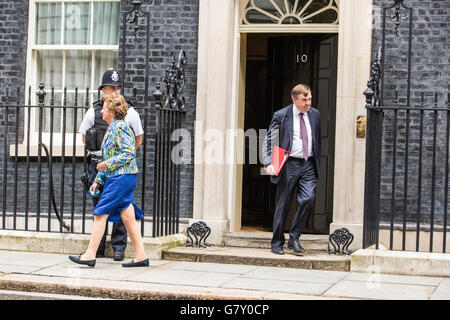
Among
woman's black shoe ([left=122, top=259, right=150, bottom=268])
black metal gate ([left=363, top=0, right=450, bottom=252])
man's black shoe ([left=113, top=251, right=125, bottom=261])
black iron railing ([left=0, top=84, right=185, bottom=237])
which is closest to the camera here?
woman's black shoe ([left=122, top=259, right=150, bottom=268])

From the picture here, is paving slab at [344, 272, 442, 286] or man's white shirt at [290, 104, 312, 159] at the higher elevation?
man's white shirt at [290, 104, 312, 159]

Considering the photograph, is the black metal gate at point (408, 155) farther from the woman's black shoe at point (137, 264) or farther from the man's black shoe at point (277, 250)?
the woman's black shoe at point (137, 264)

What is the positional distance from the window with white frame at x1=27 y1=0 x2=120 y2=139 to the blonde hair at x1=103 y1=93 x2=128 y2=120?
2683 millimetres

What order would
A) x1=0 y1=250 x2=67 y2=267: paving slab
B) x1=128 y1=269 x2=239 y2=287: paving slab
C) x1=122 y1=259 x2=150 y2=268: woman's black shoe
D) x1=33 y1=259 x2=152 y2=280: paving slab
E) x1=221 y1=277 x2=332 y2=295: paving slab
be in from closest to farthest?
x1=221 y1=277 x2=332 y2=295: paving slab → x1=128 y1=269 x2=239 y2=287: paving slab → x1=33 y1=259 x2=152 y2=280: paving slab → x1=122 y1=259 x2=150 y2=268: woman's black shoe → x1=0 y1=250 x2=67 y2=267: paving slab

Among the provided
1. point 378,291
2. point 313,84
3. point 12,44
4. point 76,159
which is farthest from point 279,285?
point 12,44

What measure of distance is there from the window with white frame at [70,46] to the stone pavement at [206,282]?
9.44 feet

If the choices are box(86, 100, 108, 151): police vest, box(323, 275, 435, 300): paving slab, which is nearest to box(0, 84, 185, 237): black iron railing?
box(86, 100, 108, 151): police vest

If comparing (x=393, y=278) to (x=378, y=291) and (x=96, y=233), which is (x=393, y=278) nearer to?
(x=378, y=291)

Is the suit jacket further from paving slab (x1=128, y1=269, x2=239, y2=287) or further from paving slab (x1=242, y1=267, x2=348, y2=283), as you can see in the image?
paving slab (x1=128, y1=269, x2=239, y2=287)

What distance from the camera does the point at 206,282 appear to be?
7344 mm

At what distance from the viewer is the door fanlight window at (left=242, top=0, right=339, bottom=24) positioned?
9.98m
